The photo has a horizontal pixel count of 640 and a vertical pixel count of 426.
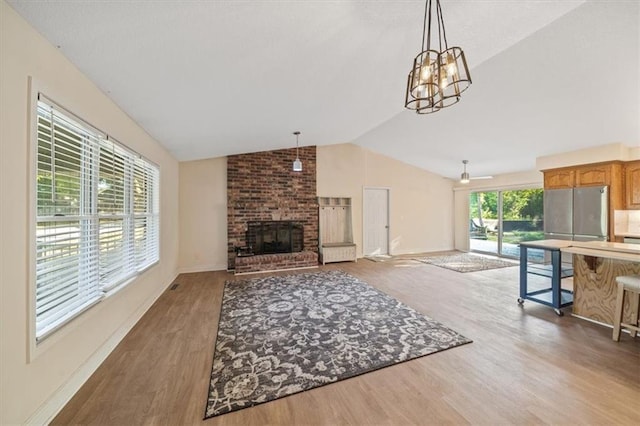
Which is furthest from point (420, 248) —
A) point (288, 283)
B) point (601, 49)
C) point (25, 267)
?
point (25, 267)

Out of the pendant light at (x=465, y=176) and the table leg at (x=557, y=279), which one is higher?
the pendant light at (x=465, y=176)

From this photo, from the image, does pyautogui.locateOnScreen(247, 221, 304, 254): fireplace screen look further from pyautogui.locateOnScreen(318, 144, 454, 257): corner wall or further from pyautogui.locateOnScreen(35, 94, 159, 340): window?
pyautogui.locateOnScreen(35, 94, 159, 340): window

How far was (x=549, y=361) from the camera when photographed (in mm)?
2236

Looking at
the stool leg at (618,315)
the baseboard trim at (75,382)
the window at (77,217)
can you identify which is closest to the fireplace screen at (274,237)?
the window at (77,217)

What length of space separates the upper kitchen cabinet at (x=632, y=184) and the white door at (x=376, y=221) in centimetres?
466

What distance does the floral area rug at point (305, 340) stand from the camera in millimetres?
1988

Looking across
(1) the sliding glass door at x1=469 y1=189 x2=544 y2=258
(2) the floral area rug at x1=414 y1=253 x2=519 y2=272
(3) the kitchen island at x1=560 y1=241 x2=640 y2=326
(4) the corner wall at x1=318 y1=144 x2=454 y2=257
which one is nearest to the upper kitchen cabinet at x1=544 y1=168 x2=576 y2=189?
(1) the sliding glass door at x1=469 y1=189 x2=544 y2=258

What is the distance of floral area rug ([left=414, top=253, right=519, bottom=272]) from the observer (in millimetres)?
5852

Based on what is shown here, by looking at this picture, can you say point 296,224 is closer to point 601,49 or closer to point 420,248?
point 420,248

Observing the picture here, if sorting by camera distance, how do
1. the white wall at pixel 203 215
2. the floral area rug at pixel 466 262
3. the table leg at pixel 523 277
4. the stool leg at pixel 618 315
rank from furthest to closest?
the floral area rug at pixel 466 262, the white wall at pixel 203 215, the table leg at pixel 523 277, the stool leg at pixel 618 315

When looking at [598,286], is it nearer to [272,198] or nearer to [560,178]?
[560,178]

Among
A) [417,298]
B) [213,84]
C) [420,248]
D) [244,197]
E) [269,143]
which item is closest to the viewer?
[213,84]

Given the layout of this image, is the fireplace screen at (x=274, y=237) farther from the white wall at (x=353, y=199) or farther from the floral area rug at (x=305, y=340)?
the floral area rug at (x=305, y=340)

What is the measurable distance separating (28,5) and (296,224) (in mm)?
5343
